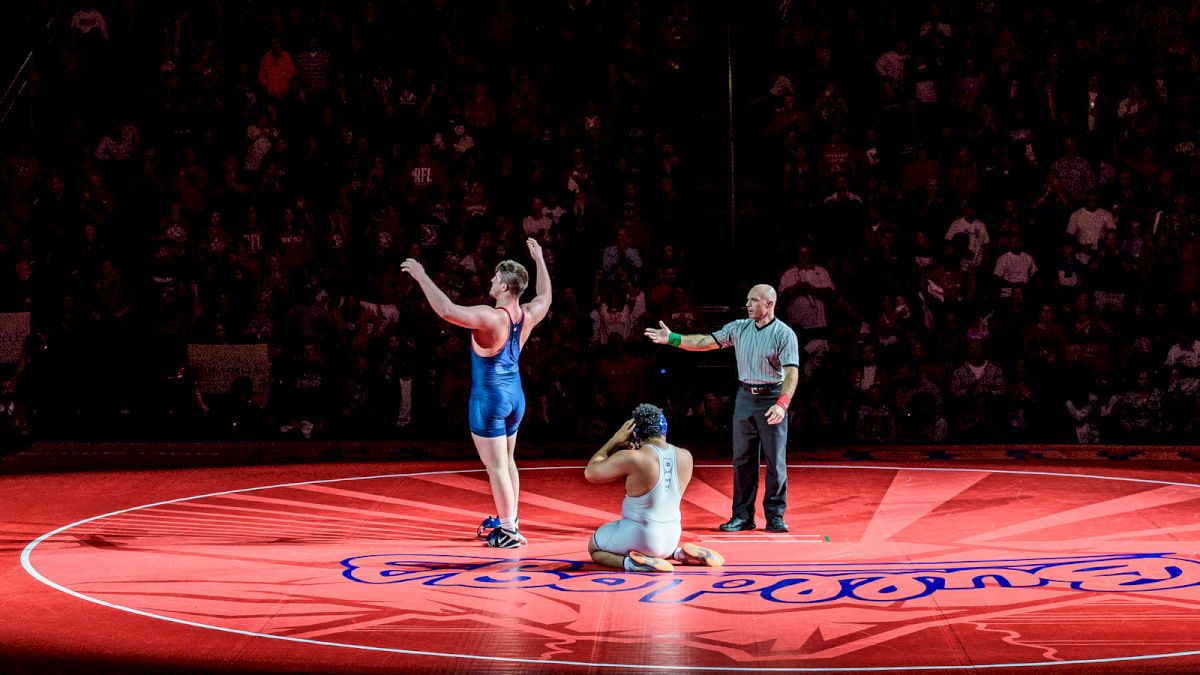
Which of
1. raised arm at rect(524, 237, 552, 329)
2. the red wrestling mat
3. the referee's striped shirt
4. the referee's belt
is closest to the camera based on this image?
the red wrestling mat

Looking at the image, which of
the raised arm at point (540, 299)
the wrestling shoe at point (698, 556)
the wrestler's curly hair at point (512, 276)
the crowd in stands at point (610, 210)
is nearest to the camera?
the wrestling shoe at point (698, 556)

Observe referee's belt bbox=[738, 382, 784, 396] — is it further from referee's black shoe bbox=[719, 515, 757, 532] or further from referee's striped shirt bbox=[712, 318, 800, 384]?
referee's black shoe bbox=[719, 515, 757, 532]

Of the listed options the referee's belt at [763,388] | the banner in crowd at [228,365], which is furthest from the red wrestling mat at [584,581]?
the banner in crowd at [228,365]

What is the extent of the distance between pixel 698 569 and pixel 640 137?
898 centimetres

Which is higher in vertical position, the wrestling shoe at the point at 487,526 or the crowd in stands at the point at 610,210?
the crowd in stands at the point at 610,210

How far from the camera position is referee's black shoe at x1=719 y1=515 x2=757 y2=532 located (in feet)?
28.6

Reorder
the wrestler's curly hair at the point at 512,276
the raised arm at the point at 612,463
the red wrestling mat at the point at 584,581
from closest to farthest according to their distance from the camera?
the red wrestling mat at the point at 584,581
the raised arm at the point at 612,463
the wrestler's curly hair at the point at 512,276

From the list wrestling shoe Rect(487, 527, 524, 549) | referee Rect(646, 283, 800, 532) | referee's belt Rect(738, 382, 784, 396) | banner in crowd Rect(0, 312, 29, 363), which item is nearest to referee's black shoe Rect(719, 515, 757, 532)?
referee Rect(646, 283, 800, 532)

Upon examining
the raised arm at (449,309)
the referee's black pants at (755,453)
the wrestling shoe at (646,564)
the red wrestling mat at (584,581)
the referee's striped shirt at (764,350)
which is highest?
the raised arm at (449,309)

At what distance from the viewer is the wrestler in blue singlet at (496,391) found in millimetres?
8117

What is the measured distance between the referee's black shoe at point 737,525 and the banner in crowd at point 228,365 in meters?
6.32

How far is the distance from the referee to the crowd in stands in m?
4.06

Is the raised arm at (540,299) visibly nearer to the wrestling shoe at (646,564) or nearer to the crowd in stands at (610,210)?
the wrestling shoe at (646,564)

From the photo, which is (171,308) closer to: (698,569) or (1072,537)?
(698,569)
